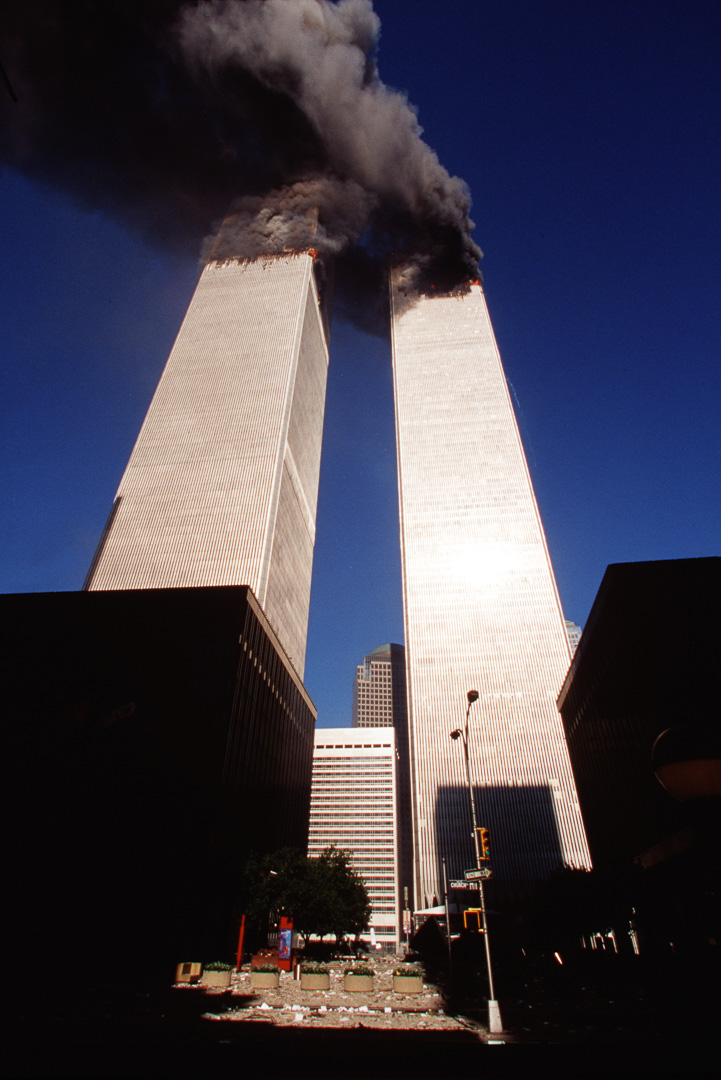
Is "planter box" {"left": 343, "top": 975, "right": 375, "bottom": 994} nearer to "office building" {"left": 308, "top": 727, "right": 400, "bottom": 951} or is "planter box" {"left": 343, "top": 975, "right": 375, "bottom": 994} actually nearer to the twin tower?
the twin tower

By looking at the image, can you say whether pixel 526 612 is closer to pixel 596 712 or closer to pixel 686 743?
pixel 596 712

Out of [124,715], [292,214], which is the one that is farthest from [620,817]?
[292,214]

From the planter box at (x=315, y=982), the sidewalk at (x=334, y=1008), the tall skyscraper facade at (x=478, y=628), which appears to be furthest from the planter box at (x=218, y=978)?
the tall skyscraper facade at (x=478, y=628)

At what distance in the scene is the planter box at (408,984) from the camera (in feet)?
71.4

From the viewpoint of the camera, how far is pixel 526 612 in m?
91.4

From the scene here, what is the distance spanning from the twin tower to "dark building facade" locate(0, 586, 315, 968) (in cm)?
2074

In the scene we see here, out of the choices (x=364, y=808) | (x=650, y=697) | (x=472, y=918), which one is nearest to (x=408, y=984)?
(x=472, y=918)

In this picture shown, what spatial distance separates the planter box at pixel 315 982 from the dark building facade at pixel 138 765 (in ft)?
62.9

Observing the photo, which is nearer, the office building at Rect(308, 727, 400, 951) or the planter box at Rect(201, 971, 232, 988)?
the planter box at Rect(201, 971, 232, 988)

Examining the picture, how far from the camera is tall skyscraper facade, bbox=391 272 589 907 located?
251 ft

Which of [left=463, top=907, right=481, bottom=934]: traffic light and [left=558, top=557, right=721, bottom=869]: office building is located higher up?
[left=558, top=557, right=721, bottom=869]: office building

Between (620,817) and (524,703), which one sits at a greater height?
(524,703)

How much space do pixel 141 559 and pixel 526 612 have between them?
62.0 m

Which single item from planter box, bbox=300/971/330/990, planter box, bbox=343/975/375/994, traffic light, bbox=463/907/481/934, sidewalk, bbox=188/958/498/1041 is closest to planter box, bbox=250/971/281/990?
sidewalk, bbox=188/958/498/1041
